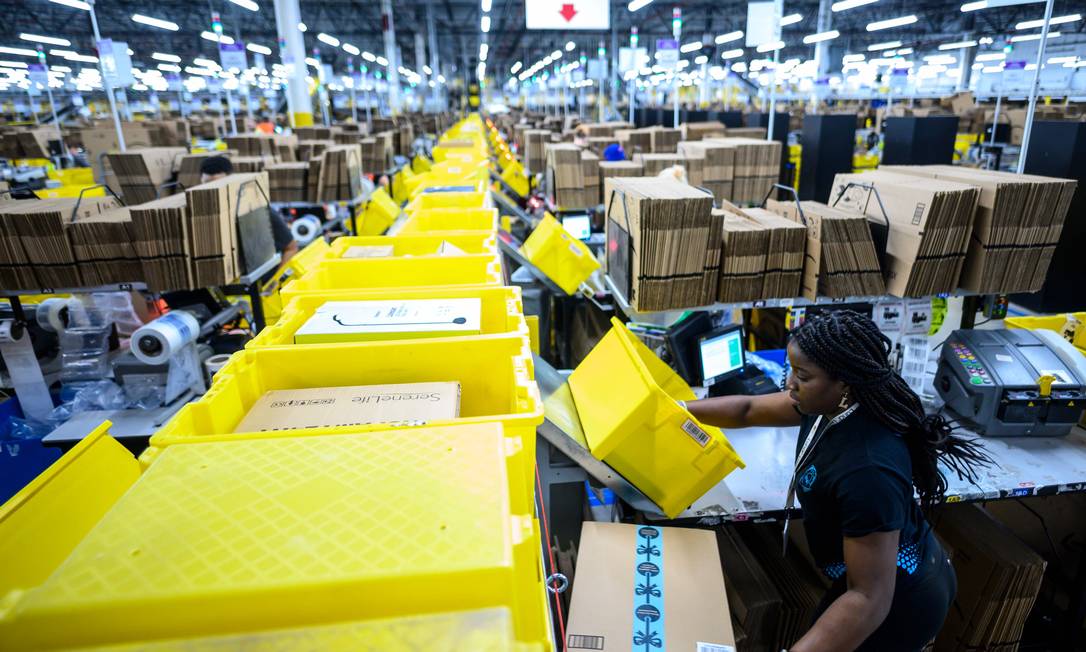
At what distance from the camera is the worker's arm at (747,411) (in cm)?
241

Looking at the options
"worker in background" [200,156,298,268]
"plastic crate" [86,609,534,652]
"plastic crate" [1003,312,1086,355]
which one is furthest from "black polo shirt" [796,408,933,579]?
"worker in background" [200,156,298,268]

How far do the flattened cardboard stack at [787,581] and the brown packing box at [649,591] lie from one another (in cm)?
65

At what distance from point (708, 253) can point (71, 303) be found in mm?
4143

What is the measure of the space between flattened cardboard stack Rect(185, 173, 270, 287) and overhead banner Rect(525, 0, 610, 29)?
6.73 metres

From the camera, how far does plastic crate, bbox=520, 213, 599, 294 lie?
13.4ft

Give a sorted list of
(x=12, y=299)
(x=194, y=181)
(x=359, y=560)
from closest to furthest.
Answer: (x=359, y=560) < (x=12, y=299) < (x=194, y=181)

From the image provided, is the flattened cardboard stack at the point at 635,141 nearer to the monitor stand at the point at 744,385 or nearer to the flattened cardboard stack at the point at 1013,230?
the flattened cardboard stack at the point at 1013,230

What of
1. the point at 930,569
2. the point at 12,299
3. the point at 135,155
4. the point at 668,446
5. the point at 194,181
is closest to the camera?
the point at 930,569

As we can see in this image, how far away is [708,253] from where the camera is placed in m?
3.17

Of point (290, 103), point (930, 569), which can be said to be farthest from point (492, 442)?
point (290, 103)

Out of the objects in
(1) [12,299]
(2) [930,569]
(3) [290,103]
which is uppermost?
(3) [290,103]

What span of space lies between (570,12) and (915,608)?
31.2 ft

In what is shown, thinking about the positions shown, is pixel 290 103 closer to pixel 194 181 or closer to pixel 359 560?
pixel 194 181

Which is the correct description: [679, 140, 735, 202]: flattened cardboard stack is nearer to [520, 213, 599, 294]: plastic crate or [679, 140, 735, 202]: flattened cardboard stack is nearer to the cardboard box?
[520, 213, 599, 294]: plastic crate
